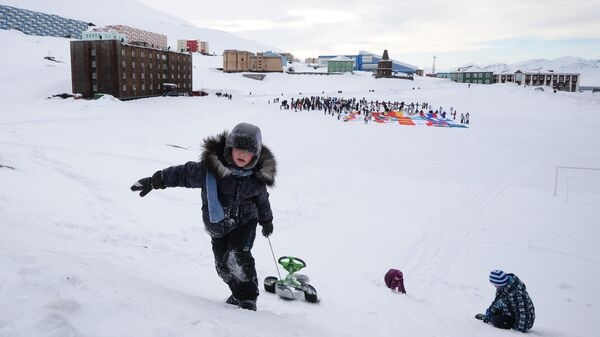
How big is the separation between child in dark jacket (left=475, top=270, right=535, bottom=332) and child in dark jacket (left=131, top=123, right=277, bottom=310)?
3.11 m

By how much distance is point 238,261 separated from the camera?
3486mm

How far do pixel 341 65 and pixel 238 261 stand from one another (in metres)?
102

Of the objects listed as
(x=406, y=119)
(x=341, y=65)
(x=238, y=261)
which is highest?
(x=341, y=65)

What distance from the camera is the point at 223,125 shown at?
2520cm

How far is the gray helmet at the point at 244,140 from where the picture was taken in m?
3.34

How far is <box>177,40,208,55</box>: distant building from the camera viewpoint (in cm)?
10004

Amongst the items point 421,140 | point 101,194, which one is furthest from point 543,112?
point 101,194

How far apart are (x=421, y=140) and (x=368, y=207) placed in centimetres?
1424

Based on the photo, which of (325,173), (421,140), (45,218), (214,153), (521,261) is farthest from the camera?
(421,140)

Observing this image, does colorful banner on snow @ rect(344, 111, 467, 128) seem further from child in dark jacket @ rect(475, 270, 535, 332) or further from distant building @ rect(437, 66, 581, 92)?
distant building @ rect(437, 66, 581, 92)

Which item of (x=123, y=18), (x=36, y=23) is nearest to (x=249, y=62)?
(x=36, y=23)

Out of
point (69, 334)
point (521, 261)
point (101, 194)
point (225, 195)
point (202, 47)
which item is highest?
point (202, 47)

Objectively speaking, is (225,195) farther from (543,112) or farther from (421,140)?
(543,112)

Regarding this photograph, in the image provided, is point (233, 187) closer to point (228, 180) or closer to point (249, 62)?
point (228, 180)
